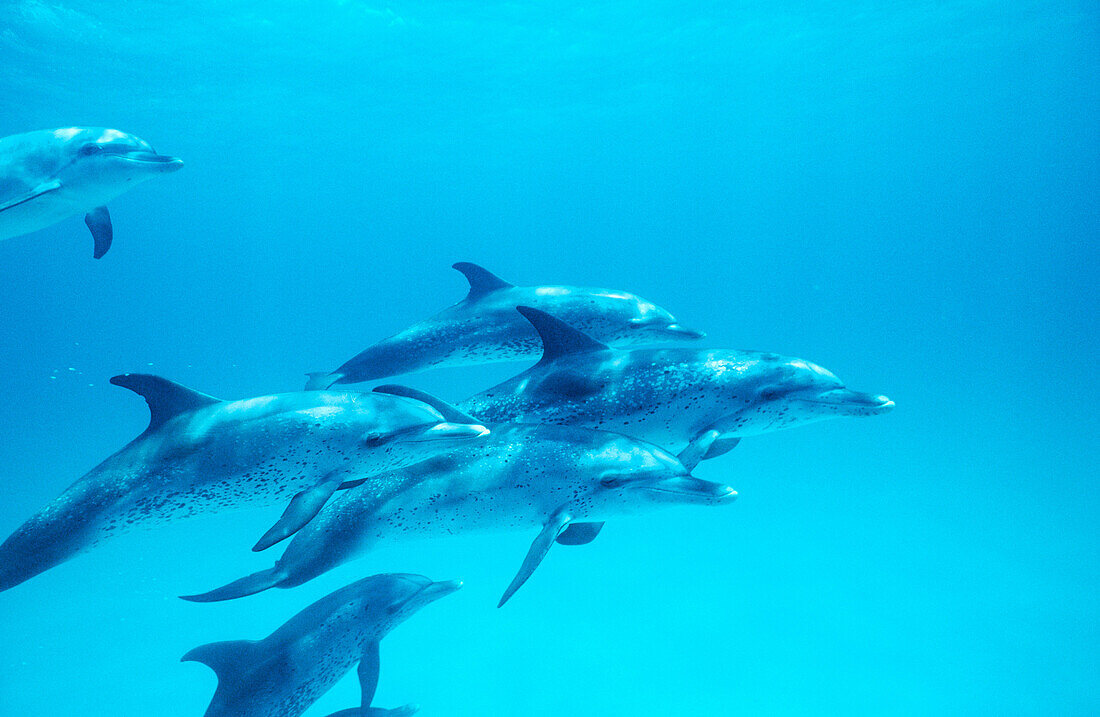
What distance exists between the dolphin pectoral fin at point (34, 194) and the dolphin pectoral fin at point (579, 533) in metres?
5.14

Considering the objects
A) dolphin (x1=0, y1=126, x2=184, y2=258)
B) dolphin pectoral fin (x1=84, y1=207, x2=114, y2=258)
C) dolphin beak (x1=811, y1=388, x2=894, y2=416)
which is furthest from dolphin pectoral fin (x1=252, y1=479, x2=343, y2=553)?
dolphin pectoral fin (x1=84, y1=207, x2=114, y2=258)

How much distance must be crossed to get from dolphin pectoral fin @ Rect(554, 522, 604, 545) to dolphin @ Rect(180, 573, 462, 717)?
1.37 m

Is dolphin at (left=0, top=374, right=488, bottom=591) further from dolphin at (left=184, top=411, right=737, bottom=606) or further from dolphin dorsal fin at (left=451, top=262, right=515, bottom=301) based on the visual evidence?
dolphin dorsal fin at (left=451, top=262, right=515, bottom=301)

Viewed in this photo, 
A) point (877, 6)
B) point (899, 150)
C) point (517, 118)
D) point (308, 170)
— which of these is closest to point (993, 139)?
point (899, 150)

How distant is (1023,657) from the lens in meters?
16.4

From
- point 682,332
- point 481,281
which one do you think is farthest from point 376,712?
point 682,332

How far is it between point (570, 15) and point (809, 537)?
21.3 m

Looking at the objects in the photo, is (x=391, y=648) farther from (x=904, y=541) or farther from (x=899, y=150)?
(x=899, y=150)

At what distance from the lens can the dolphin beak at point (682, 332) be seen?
5.71 m

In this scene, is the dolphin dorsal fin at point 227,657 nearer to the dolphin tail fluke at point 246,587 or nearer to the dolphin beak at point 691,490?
the dolphin tail fluke at point 246,587

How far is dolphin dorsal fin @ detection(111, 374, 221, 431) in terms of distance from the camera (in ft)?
12.5

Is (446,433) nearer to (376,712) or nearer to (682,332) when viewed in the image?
(682,332)

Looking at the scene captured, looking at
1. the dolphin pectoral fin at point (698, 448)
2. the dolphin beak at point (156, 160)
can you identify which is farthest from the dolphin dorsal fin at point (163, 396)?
the dolphin beak at point (156, 160)

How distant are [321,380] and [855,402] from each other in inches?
144
